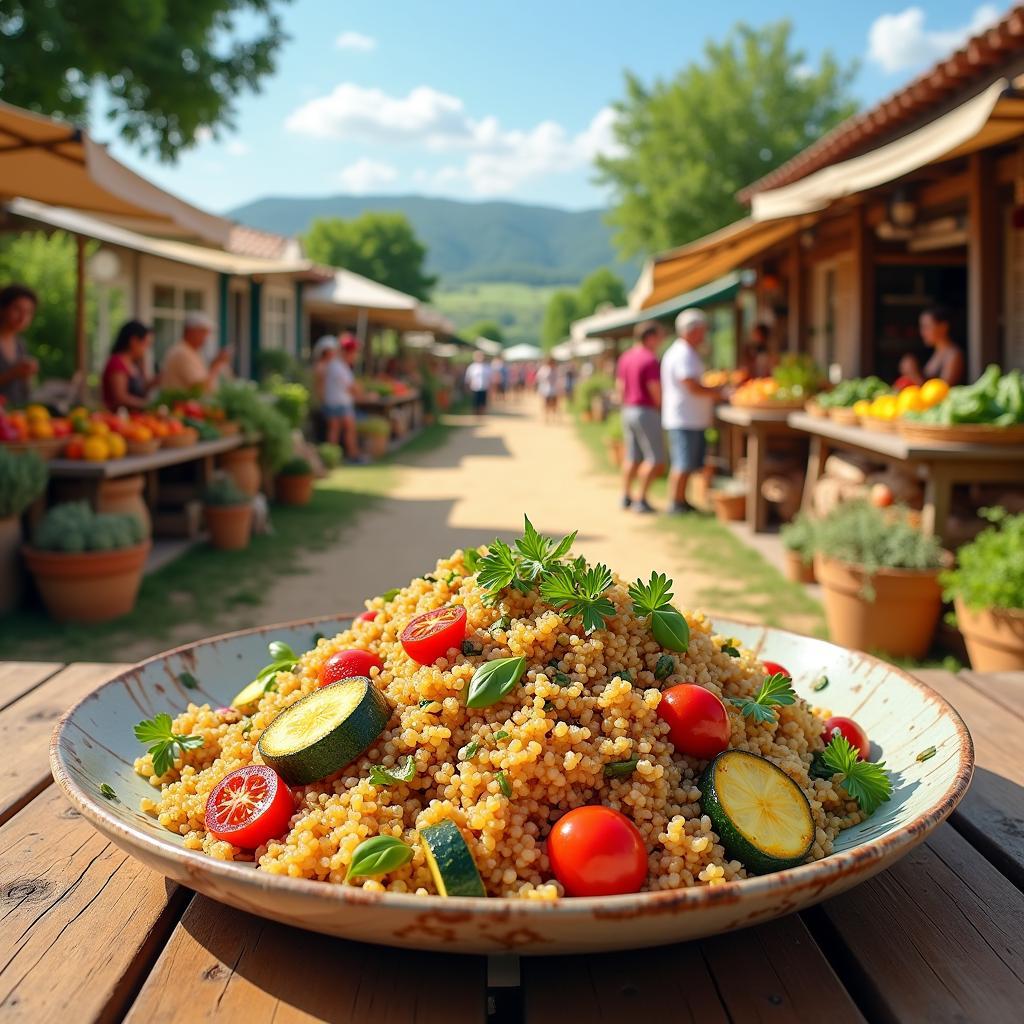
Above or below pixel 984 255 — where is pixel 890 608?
below

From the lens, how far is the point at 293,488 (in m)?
10.9

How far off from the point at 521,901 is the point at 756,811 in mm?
383

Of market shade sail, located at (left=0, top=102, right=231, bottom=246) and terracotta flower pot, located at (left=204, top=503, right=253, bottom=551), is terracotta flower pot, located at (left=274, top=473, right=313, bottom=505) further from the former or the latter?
market shade sail, located at (left=0, top=102, right=231, bottom=246)

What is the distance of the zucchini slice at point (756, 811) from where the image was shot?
3.76ft

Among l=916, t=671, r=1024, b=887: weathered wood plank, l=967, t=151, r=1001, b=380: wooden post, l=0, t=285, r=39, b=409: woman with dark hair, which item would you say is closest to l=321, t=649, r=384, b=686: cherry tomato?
l=916, t=671, r=1024, b=887: weathered wood plank

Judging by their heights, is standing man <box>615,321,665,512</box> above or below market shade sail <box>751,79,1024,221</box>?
below

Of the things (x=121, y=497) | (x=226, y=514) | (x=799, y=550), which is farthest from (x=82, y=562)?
(x=799, y=550)

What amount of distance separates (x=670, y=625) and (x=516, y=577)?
0.22m

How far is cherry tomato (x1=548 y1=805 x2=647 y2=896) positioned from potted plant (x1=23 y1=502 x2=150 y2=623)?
521cm

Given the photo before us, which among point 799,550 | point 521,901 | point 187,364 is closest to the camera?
point 521,901

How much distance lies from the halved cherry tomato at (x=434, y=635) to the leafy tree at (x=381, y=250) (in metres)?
71.0

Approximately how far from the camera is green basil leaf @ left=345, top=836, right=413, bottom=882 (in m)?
1.06

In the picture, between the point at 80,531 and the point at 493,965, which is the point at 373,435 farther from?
the point at 493,965

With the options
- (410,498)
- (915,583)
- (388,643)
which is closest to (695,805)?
(388,643)
